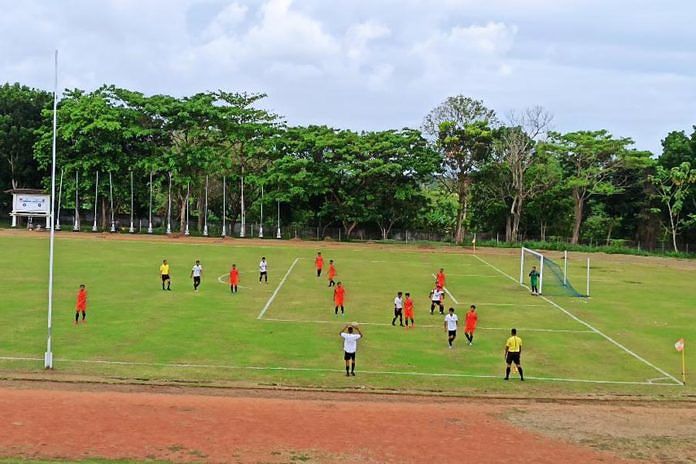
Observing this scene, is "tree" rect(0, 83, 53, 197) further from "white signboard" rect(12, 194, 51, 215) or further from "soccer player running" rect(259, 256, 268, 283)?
"soccer player running" rect(259, 256, 268, 283)

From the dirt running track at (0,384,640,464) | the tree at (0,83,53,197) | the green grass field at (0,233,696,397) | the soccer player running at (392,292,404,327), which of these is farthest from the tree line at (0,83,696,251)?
the dirt running track at (0,384,640,464)

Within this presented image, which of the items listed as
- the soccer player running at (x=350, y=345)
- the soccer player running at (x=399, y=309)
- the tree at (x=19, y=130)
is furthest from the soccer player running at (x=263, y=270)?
the tree at (x=19, y=130)

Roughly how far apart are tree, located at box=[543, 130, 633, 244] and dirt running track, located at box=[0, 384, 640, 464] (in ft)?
204

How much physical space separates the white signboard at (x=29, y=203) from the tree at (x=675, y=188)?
217 feet

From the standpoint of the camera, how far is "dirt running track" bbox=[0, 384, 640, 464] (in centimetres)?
1380

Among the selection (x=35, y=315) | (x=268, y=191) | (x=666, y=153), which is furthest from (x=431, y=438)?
(x=666, y=153)

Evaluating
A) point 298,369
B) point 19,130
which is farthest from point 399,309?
point 19,130

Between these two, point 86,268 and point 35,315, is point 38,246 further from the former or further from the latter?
point 35,315

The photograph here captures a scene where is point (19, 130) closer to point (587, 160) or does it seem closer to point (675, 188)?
point (587, 160)

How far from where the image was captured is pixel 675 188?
7638 centimetres

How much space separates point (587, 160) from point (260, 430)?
68.9 m

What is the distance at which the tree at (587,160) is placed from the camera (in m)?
75.3

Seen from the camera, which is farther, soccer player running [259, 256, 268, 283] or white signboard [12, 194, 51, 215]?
white signboard [12, 194, 51, 215]

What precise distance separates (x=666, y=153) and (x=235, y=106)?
160ft
